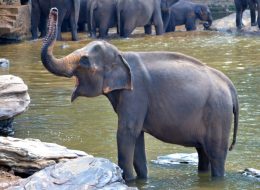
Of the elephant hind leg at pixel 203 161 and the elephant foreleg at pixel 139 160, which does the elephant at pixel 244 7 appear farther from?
the elephant foreleg at pixel 139 160

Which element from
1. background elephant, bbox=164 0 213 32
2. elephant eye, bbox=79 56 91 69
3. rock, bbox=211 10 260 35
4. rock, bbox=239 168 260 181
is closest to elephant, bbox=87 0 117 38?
background elephant, bbox=164 0 213 32

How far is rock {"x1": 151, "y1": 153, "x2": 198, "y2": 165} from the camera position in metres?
9.80

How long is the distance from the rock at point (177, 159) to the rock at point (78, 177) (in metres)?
1.81

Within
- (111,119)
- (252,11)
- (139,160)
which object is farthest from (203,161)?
(252,11)

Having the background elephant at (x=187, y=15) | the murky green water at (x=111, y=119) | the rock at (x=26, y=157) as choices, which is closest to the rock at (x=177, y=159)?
the murky green water at (x=111, y=119)

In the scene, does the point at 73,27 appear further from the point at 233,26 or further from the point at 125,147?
the point at 125,147

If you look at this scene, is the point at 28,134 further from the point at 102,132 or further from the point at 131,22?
the point at 131,22

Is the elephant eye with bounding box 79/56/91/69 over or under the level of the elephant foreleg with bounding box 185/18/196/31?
over

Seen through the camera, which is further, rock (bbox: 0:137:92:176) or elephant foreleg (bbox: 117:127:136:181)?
elephant foreleg (bbox: 117:127:136:181)

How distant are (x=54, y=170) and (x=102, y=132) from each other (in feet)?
12.2

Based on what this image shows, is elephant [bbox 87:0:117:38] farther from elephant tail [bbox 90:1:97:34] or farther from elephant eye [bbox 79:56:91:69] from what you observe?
elephant eye [bbox 79:56:91:69]

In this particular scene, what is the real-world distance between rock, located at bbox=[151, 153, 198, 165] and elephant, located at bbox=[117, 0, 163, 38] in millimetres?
16061

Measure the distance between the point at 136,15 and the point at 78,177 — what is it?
1889 centimetres

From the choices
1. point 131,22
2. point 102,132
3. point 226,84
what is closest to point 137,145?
point 226,84
